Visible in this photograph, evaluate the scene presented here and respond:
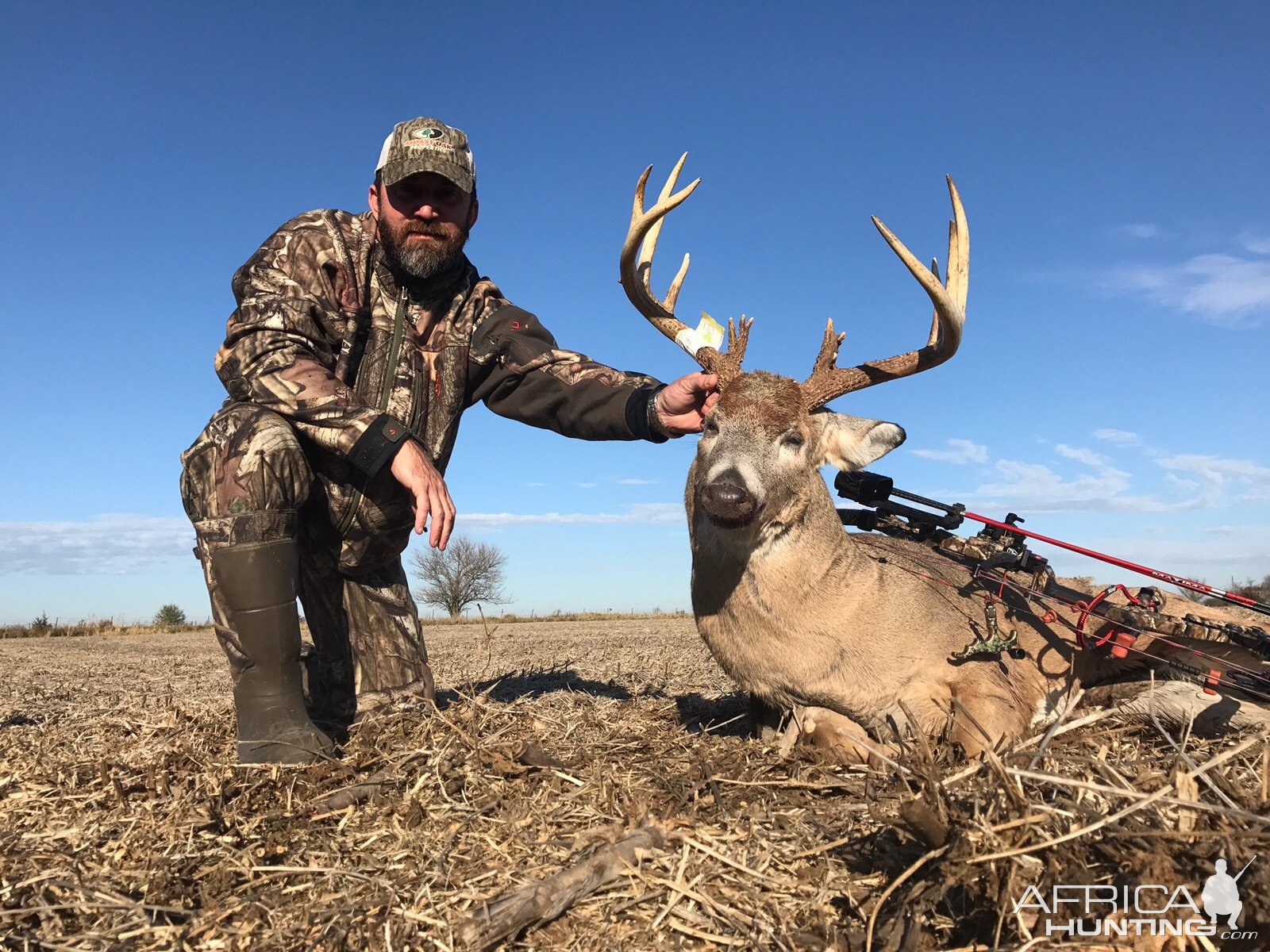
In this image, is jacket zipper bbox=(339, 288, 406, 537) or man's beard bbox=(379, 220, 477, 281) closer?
jacket zipper bbox=(339, 288, 406, 537)

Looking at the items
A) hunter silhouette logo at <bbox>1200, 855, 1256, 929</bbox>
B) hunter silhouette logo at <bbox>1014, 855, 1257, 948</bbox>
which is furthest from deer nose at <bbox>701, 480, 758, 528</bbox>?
hunter silhouette logo at <bbox>1200, 855, 1256, 929</bbox>

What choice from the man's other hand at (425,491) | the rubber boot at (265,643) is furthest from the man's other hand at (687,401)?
the rubber boot at (265,643)

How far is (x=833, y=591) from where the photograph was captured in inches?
166

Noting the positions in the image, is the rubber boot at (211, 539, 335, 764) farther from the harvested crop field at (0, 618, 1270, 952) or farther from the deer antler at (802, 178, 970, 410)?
the deer antler at (802, 178, 970, 410)

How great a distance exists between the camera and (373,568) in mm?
4816

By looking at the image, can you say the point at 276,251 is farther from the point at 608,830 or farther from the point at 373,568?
the point at 608,830

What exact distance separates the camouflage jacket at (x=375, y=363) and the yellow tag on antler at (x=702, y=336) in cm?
27

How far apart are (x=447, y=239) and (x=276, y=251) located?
0.85 m

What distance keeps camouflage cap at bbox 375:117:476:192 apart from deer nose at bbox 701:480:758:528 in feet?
7.00

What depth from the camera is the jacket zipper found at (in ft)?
14.5

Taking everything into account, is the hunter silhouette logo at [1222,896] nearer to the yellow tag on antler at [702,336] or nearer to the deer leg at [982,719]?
the deer leg at [982,719]

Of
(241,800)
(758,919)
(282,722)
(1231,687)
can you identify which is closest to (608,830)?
(758,919)

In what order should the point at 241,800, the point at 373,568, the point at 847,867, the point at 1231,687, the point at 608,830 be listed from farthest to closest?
the point at 373,568, the point at 1231,687, the point at 241,800, the point at 608,830, the point at 847,867

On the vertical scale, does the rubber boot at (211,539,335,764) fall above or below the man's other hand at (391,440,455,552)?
below
